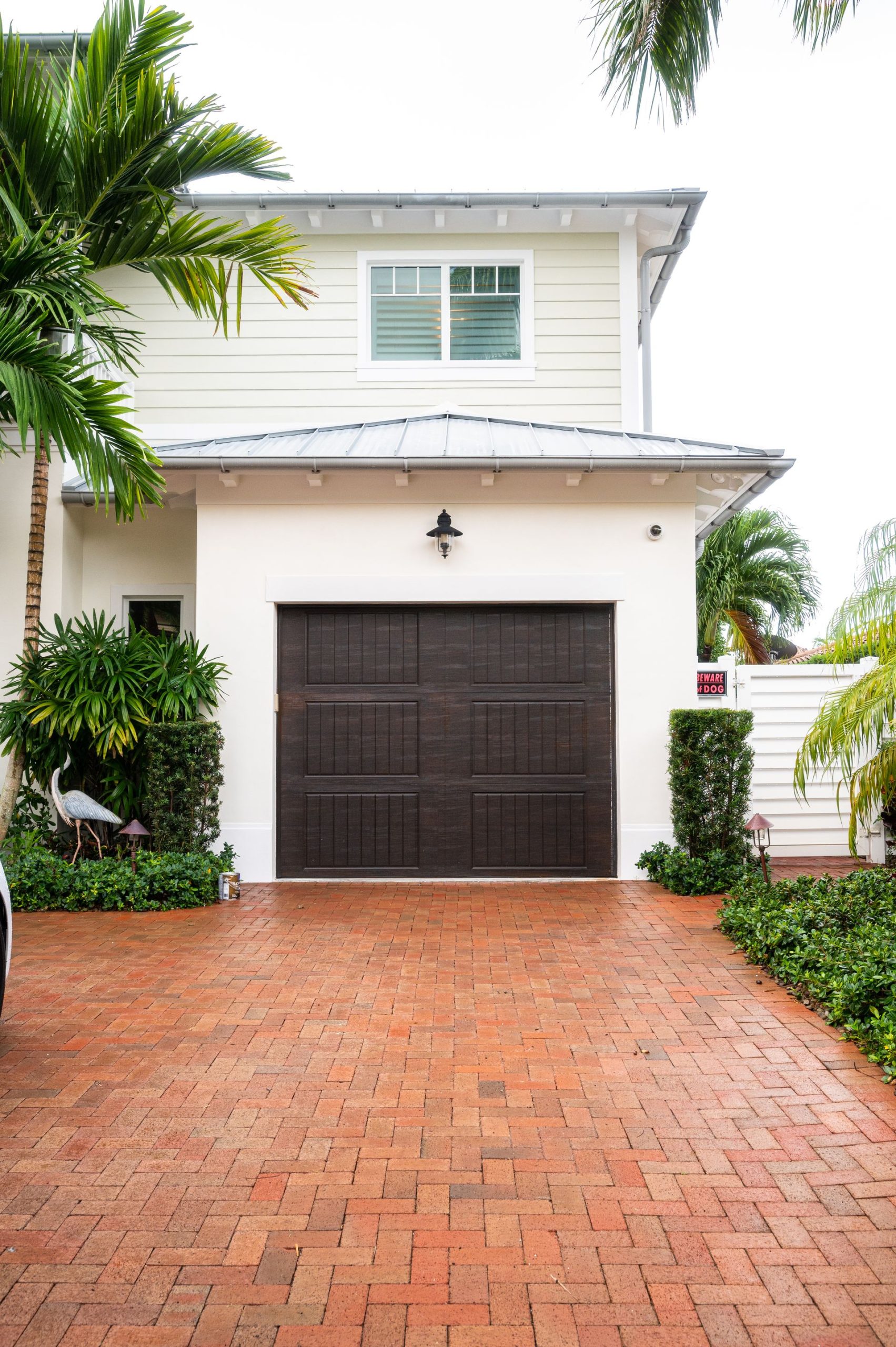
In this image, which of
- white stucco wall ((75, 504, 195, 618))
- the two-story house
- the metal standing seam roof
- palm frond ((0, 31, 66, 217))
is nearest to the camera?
palm frond ((0, 31, 66, 217))

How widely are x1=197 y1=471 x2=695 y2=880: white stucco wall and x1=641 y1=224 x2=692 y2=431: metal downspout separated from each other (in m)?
3.32

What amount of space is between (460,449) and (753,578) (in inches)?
384

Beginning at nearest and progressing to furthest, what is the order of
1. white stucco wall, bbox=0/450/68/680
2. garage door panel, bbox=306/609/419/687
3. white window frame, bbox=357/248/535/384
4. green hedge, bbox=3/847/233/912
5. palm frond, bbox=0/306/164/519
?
palm frond, bbox=0/306/164/519 < green hedge, bbox=3/847/233/912 < garage door panel, bbox=306/609/419/687 < white stucco wall, bbox=0/450/68/680 < white window frame, bbox=357/248/535/384

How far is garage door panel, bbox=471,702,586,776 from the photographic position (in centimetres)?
771

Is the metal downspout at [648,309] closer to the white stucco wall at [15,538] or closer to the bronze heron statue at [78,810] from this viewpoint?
the white stucco wall at [15,538]

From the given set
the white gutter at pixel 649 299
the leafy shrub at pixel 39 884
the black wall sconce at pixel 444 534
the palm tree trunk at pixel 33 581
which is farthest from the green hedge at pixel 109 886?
the white gutter at pixel 649 299

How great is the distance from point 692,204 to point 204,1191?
1033cm

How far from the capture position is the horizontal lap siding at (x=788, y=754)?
27.5 feet

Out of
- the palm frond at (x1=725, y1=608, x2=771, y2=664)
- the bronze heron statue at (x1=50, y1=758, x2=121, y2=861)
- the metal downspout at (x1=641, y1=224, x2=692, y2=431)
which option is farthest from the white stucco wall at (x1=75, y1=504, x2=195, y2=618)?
the palm frond at (x1=725, y1=608, x2=771, y2=664)

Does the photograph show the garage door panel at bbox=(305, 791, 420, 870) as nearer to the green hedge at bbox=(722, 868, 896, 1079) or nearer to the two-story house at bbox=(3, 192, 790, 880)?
the two-story house at bbox=(3, 192, 790, 880)

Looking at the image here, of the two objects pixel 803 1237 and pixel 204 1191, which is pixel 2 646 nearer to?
pixel 204 1191

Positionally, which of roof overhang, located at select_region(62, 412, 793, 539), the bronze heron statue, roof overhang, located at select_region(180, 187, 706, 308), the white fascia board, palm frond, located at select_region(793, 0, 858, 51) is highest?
Result: roof overhang, located at select_region(180, 187, 706, 308)

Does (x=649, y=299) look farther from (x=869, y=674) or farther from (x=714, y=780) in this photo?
(x=869, y=674)

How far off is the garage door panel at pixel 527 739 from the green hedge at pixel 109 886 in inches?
98.1
